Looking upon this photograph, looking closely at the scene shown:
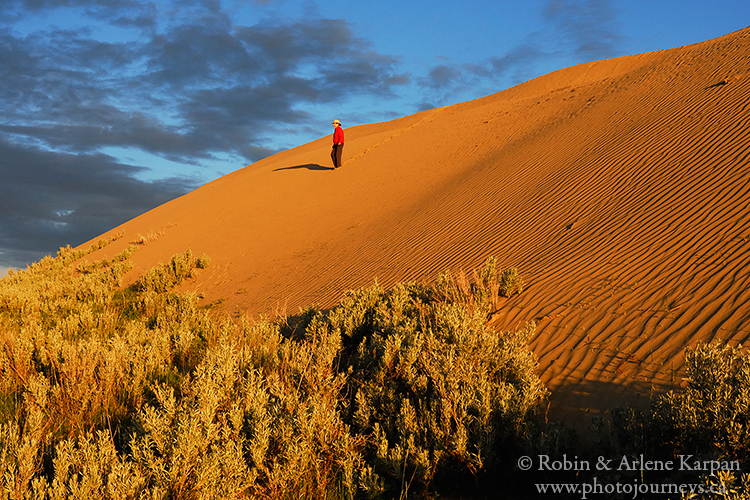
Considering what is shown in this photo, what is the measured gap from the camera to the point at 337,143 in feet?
66.1

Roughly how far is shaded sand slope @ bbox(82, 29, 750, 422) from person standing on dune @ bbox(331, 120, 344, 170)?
0.45 meters

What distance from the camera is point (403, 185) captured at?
17.1 metres

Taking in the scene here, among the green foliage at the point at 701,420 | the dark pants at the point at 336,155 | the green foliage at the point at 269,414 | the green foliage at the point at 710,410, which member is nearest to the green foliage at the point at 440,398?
the green foliage at the point at 269,414

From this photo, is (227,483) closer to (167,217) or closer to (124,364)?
(124,364)

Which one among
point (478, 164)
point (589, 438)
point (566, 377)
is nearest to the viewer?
point (589, 438)

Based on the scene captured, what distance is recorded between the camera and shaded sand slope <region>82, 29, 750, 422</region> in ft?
17.0

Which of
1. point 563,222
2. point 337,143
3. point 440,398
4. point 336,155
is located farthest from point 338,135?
point 440,398

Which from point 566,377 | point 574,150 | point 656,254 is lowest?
point 566,377

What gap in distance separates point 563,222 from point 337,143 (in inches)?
502

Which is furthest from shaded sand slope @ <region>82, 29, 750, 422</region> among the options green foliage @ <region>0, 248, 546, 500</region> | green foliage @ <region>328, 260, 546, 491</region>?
green foliage @ <region>0, 248, 546, 500</region>

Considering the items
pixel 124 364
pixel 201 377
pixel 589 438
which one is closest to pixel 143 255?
pixel 124 364

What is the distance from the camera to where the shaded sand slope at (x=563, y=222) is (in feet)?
17.0

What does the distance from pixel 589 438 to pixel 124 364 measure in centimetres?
417

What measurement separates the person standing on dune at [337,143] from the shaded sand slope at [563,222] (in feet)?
1.47
